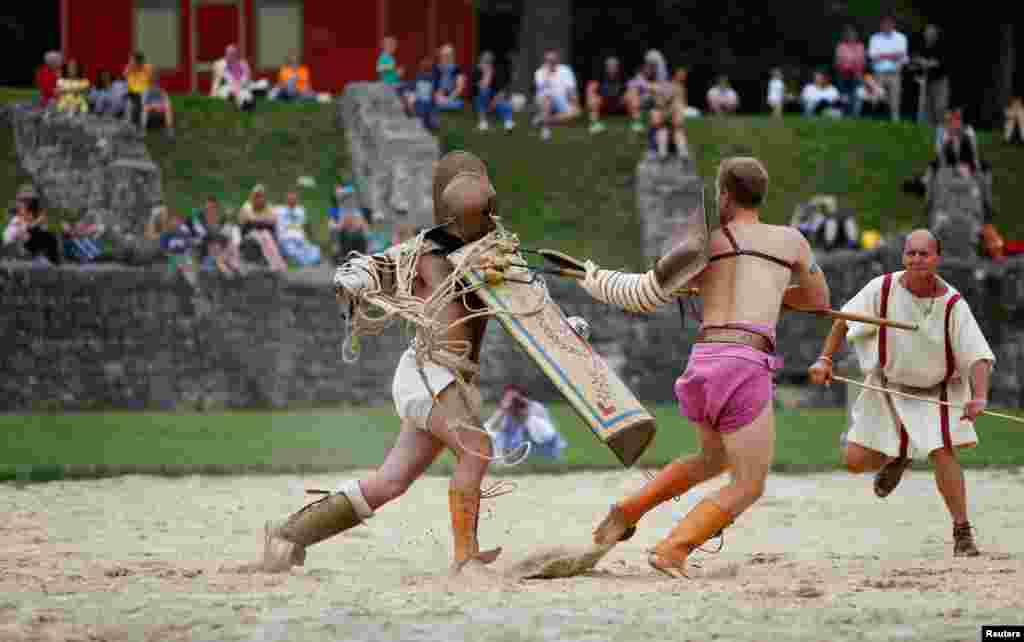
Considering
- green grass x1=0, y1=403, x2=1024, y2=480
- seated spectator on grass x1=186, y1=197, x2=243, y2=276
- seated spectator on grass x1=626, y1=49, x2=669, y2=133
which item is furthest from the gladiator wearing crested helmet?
seated spectator on grass x1=626, y1=49, x2=669, y2=133

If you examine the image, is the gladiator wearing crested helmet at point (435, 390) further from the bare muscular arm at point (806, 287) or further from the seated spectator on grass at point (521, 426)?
the seated spectator on grass at point (521, 426)

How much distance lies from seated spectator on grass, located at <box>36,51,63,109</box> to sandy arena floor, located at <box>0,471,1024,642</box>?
14284 millimetres

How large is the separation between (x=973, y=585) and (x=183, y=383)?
47.4 feet

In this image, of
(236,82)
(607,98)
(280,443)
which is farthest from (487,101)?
(280,443)

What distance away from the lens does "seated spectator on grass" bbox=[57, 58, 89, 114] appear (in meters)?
26.4

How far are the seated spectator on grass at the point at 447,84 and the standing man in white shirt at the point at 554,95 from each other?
1.28 meters

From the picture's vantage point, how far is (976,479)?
14.1m

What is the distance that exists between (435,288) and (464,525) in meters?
1.15

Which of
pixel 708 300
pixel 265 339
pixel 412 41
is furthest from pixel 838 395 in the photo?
pixel 412 41

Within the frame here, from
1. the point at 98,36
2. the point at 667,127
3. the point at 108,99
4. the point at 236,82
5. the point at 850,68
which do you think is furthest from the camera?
the point at 98,36

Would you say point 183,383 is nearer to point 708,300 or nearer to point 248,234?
point 248,234

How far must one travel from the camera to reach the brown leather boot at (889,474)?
397 inches

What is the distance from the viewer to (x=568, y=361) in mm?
8711

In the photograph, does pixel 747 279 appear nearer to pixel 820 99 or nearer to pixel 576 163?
pixel 576 163
